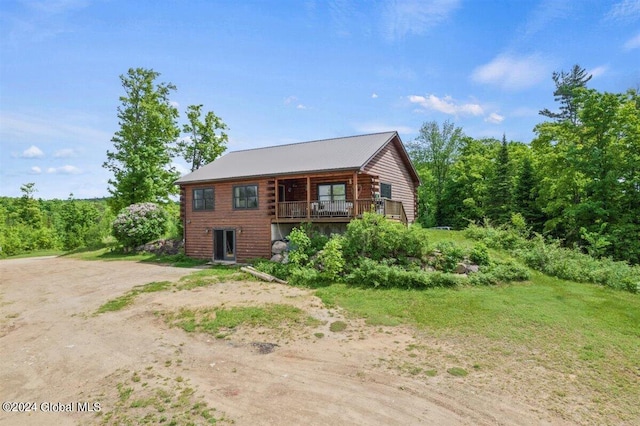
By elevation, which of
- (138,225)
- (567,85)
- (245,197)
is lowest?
(138,225)

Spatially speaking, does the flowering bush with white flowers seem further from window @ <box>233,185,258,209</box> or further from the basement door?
window @ <box>233,185,258,209</box>

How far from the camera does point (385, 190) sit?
18.5 m

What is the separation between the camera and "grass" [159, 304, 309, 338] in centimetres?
846

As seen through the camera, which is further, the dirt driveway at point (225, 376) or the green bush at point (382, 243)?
the green bush at point (382, 243)

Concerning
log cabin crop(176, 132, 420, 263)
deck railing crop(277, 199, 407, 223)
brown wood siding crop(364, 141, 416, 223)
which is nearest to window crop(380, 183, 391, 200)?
log cabin crop(176, 132, 420, 263)

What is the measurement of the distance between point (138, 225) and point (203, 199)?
21.7 ft

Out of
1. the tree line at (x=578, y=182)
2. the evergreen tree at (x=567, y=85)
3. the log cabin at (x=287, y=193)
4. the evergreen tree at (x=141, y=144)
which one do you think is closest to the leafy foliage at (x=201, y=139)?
the evergreen tree at (x=141, y=144)

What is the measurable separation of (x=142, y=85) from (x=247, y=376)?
3077 cm

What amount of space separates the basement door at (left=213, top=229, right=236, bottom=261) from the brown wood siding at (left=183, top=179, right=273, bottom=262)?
0.84 feet

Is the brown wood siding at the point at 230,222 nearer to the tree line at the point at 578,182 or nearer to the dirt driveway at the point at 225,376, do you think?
the dirt driveway at the point at 225,376

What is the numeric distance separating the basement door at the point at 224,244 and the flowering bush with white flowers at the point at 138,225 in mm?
7096

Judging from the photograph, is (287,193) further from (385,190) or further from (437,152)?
(437,152)

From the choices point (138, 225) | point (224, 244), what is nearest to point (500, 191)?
point (224, 244)

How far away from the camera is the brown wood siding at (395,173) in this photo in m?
17.7
